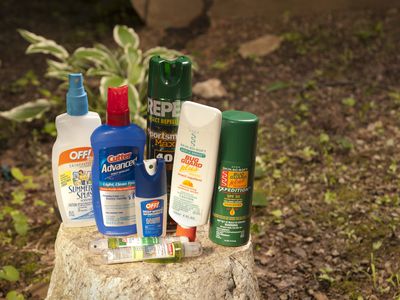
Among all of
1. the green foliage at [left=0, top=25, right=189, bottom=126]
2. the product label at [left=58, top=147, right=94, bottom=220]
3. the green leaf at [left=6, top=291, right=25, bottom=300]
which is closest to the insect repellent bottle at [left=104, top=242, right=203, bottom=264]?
the product label at [left=58, top=147, right=94, bottom=220]

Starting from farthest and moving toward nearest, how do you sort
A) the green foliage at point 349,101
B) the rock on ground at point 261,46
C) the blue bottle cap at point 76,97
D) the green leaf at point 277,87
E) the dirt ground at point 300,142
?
the rock on ground at point 261,46 < the green leaf at point 277,87 < the green foliage at point 349,101 < the dirt ground at point 300,142 < the blue bottle cap at point 76,97

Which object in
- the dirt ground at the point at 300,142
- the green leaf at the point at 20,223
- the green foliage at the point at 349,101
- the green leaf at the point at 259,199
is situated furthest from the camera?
the green foliage at the point at 349,101

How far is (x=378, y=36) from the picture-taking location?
13.0 ft

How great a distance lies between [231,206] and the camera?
1606 mm

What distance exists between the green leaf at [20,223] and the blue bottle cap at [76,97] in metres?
1.06

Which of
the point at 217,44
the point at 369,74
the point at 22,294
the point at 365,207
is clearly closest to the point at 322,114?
the point at 369,74

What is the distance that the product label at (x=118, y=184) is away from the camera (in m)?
1.58

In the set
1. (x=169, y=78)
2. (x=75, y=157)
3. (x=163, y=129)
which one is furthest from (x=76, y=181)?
(x=169, y=78)

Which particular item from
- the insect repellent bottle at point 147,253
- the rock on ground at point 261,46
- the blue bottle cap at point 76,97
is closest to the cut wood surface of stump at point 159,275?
the insect repellent bottle at point 147,253

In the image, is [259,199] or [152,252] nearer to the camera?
[152,252]

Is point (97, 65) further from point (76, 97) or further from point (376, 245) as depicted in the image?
point (376, 245)

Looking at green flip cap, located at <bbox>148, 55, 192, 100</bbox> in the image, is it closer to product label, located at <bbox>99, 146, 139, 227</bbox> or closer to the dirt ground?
product label, located at <bbox>99, 146, 139, 227</bbox>

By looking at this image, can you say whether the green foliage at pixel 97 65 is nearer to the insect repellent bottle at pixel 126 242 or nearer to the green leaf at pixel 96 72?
the green leaf at pixel 96 72

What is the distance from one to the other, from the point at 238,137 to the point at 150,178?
0.82ft
